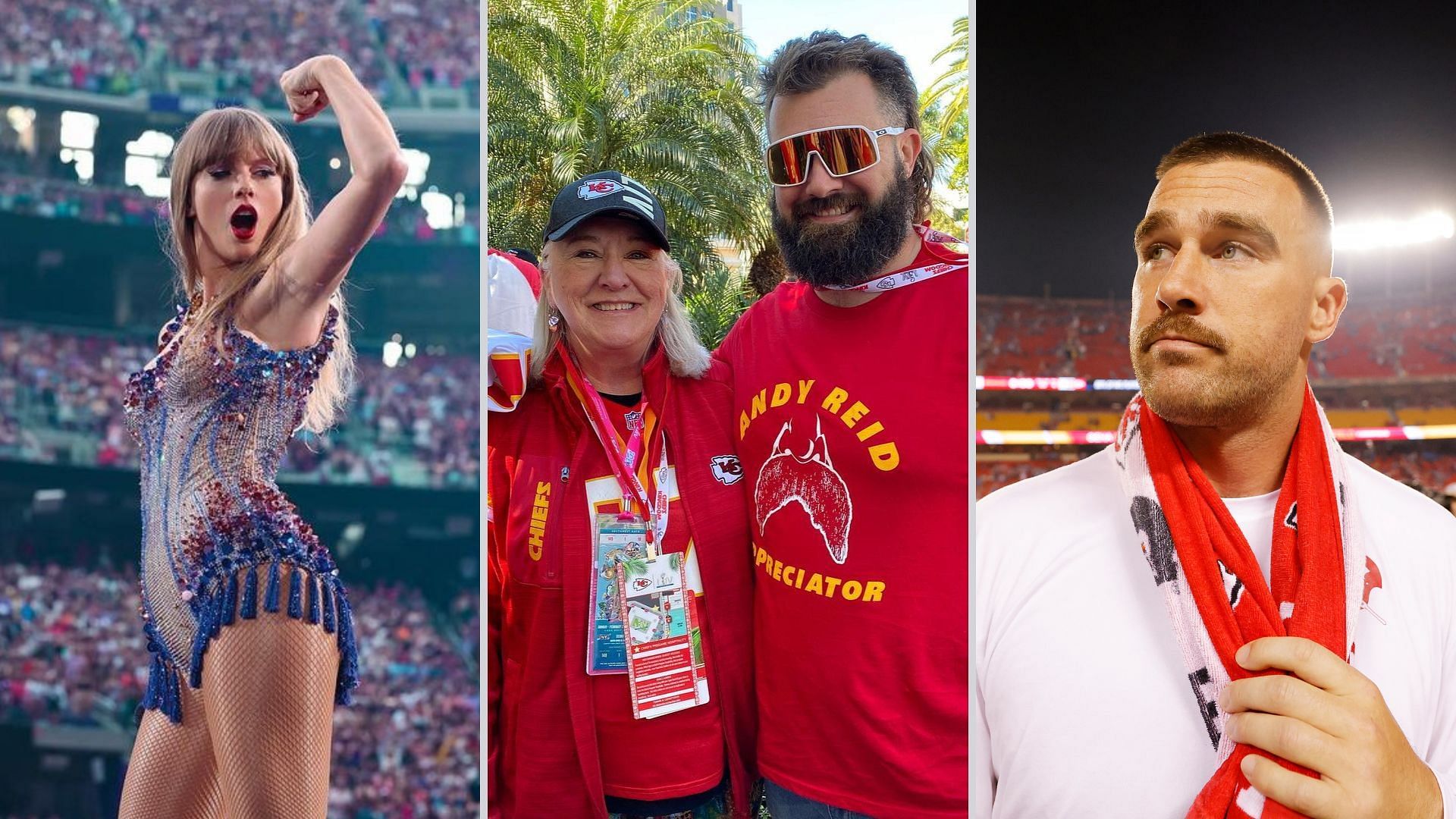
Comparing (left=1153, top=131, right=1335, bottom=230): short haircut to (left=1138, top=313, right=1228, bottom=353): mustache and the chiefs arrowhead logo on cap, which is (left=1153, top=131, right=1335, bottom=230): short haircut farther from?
the chiefs arrowhead logo on cap

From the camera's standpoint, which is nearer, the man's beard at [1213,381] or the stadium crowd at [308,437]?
the man's beard at [1213,381]

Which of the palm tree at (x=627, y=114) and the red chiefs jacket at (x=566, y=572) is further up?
the palm tree at (x=627, y=114)

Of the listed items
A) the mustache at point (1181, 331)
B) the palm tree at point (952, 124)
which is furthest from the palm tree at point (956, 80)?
the mustache at point (1181, 331)

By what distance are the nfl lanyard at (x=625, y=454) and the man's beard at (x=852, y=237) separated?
1.41 feet


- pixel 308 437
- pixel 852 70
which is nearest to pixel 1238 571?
pixel 852 70

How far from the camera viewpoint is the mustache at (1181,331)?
4.94 feet

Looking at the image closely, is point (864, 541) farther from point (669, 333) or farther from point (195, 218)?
point (195, 218)

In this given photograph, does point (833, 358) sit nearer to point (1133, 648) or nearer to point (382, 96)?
point (1133, 648)

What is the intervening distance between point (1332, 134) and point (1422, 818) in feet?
3.74

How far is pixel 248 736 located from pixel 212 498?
43cm

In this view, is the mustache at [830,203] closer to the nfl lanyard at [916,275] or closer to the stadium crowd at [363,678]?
the nfl lanyard at [916,275]

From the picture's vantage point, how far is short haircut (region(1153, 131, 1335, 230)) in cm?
152

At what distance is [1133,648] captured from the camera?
1.59 meters

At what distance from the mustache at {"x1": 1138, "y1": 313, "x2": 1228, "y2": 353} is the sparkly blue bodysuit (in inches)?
55.9
